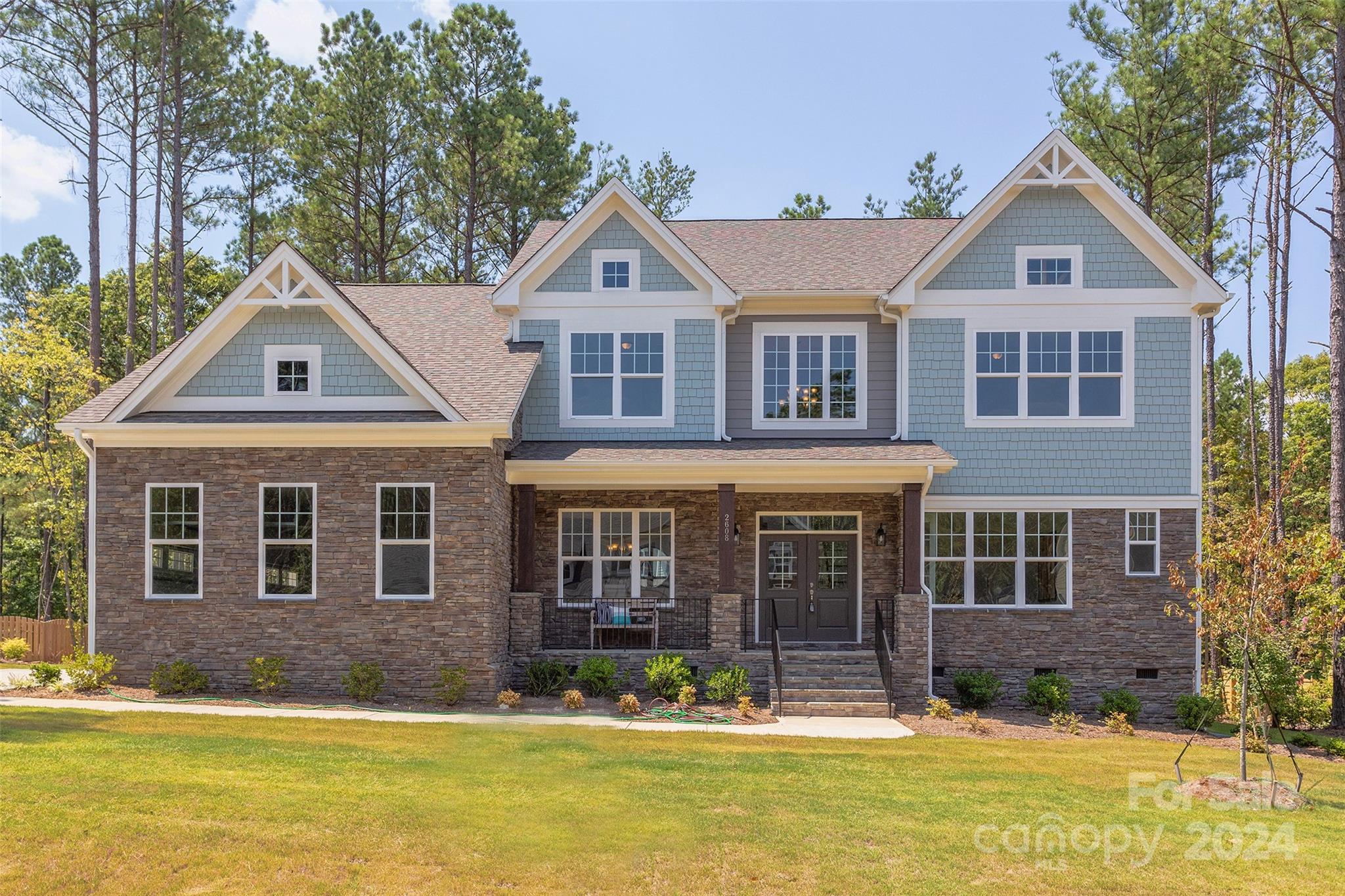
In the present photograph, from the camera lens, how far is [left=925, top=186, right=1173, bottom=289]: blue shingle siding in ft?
56.3

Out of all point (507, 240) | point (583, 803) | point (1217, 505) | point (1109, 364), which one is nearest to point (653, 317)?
point (1109, 364)

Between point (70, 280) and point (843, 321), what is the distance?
41366 mm

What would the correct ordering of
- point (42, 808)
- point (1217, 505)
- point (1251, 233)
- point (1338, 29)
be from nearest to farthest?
1. point (42, 808)
2. point (1338, 29)
3. point (1251, 233)
4. point (1217, 505)

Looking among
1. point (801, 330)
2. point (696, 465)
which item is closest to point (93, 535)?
point (696, 465)

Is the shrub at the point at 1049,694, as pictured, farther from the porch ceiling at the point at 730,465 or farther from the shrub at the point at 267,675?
the shrub at the point at 267,675

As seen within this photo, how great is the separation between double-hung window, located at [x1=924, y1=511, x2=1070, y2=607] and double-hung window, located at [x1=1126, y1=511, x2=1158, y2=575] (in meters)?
0.97

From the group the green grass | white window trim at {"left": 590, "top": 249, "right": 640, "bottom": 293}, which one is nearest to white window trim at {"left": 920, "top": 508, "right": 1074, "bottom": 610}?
the green grass

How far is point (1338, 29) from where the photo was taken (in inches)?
646

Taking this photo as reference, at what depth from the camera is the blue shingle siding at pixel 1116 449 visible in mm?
16859

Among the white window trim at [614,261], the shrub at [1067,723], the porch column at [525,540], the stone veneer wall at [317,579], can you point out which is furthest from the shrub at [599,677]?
the shrub at [1067,723]

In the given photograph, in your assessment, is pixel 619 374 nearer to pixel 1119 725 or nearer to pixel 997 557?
pixel 997 557

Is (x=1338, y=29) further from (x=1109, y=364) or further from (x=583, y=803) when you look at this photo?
(x=583, y=803)

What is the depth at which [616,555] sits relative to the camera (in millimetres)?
17672

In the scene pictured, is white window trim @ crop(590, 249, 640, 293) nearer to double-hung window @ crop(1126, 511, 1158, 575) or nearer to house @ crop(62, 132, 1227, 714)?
house @ crop(62, 132, 1227, 714)
